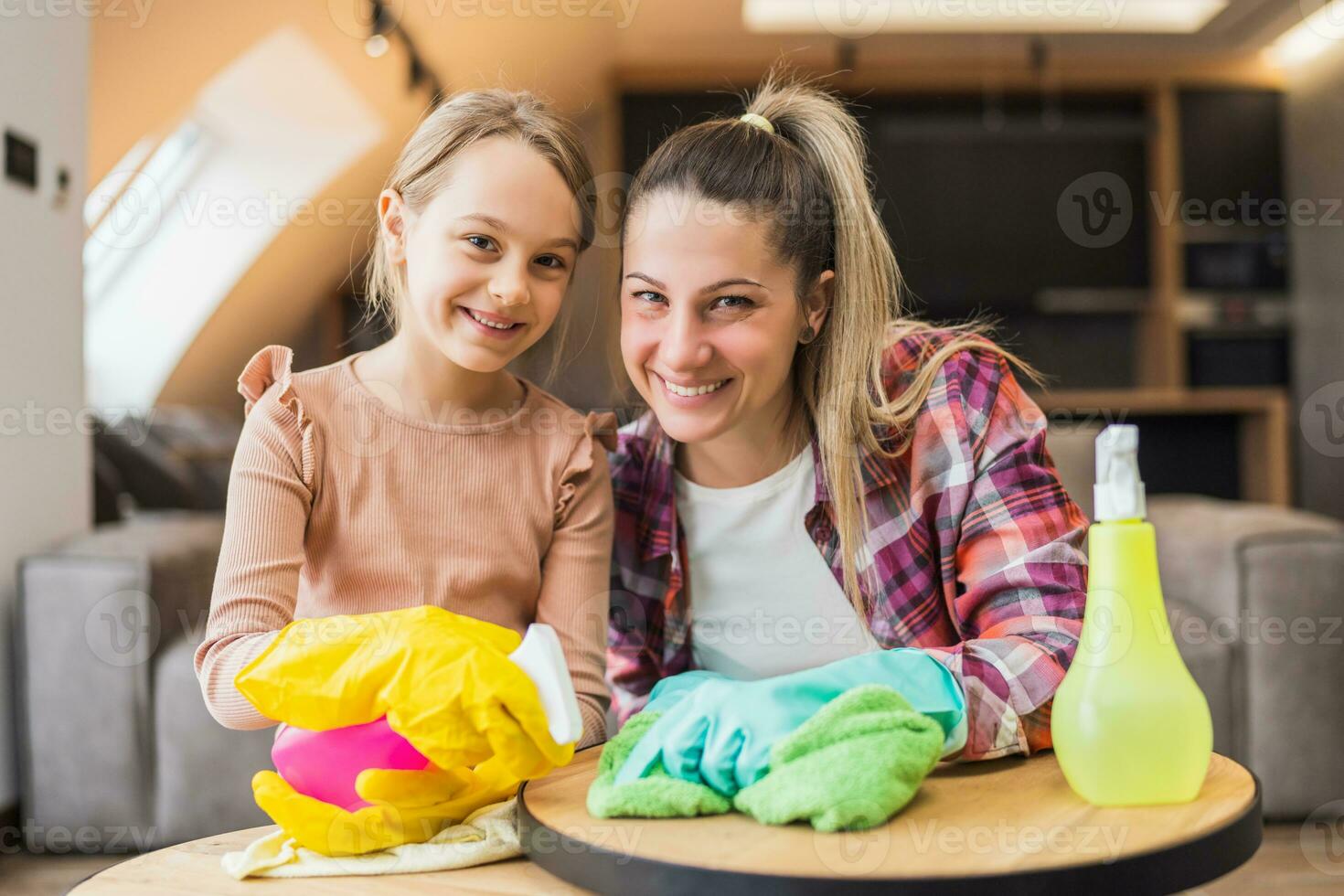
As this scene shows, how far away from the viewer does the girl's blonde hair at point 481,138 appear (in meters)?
1.13

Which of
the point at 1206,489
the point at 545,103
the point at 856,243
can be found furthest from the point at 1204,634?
the point at 1206,489

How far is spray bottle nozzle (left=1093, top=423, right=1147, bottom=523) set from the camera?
79 cm

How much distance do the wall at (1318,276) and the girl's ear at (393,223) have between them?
16.7ft

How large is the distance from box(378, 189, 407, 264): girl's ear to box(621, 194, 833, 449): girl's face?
0.72 feet

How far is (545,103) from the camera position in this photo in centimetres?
122

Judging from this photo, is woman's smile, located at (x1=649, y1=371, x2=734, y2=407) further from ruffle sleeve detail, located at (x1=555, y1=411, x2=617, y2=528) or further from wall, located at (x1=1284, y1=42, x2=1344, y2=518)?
wall, located at (x1=1284, y1=42, x2=1344, y2=518)

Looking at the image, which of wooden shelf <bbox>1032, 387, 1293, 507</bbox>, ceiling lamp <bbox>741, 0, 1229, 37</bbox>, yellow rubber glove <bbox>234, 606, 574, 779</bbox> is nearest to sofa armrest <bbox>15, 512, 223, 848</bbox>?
yellow rubber glove <bbox>234, 606, 574, 779</bbox>

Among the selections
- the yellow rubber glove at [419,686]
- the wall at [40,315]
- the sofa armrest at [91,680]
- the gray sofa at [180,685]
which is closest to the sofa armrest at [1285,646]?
the gray sofa at [180,685]

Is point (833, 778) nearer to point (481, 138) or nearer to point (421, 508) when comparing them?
point (421, 508)

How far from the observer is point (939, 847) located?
71cm

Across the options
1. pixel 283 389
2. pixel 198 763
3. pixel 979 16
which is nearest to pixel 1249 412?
pixel 979 16

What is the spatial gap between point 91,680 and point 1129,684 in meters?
1.94

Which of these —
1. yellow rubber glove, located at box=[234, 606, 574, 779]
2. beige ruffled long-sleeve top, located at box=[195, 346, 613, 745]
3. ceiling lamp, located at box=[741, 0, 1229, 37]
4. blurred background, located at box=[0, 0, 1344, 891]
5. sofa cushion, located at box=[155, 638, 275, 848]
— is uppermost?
ceiling lamp, located at box=[741, 0, 1229, 37]

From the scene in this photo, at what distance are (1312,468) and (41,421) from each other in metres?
5.24
